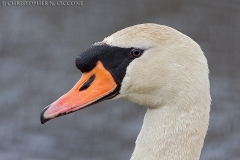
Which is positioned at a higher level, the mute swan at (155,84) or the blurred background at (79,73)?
the mute swan at (155,84)

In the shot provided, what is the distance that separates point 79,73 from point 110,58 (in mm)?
3605

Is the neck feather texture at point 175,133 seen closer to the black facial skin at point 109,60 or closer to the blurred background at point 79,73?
the black facial skin at point 109,60

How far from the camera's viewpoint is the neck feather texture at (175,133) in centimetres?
286

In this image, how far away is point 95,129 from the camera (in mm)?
6211

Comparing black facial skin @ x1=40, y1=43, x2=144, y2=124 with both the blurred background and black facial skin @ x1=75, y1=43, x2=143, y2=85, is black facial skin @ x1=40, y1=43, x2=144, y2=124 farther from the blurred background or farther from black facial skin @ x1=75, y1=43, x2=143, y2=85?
the blurred background

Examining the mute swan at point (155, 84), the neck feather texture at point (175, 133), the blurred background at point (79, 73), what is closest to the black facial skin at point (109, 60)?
the mute swan at point (155, 84)

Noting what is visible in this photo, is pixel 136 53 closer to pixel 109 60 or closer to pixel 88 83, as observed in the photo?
pixel 109 60

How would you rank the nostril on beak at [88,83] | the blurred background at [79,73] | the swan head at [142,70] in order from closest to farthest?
the swan head at [142,70], the nostril on beak at [88,83], the blurred background at [79,73]

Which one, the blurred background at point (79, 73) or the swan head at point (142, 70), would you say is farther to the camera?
the blurred background at point (79, 73)

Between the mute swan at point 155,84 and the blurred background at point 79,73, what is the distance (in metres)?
3.00

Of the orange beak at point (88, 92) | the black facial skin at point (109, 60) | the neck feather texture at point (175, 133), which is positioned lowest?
the neck feather texture at point (175, 133)

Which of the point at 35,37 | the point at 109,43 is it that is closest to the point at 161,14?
the point at 35,37

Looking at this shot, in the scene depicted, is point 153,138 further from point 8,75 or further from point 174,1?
point 174,1

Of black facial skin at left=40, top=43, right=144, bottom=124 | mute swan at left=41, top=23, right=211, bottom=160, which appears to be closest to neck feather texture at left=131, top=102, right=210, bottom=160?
mute swan at left=41, top=23, right=211, bottom=160
